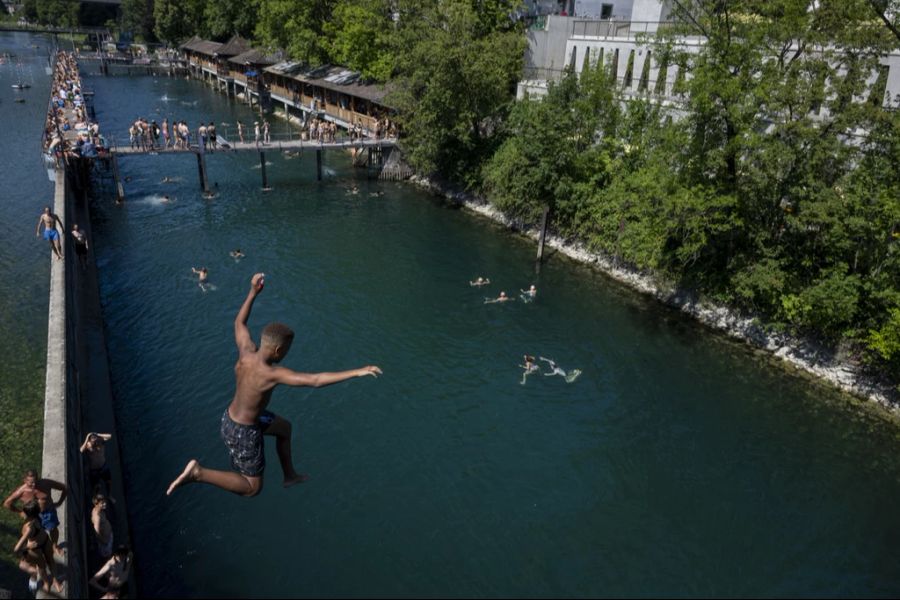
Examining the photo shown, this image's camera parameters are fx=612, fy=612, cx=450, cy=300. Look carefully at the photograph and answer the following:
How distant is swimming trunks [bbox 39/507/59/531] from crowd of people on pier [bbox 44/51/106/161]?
97.1 ft

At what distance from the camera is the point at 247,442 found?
8102 mm

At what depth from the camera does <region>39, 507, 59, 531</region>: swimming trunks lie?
423 inches

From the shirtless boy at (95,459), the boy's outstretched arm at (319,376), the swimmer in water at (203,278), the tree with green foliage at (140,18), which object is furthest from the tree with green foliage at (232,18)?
the boy's outstretched arm at (319,376)

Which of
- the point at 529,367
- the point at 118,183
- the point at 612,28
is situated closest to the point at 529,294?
the point at 529,367

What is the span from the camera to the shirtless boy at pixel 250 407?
24.9 ft

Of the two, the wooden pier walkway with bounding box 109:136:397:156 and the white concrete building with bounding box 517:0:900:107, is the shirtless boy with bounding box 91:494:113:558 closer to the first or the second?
the white concrete building with bounding box 517:0:900:107

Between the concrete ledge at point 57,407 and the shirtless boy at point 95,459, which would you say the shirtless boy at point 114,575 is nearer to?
the concrete ledge at point 57,407

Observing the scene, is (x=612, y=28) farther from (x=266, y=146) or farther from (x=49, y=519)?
(x=49, y=519)

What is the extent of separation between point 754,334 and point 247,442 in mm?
23904

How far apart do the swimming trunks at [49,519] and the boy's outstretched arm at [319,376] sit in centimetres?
654

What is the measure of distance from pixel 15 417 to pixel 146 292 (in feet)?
34.3

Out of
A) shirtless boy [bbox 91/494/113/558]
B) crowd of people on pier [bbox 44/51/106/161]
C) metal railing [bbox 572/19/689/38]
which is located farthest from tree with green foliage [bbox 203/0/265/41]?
shirtless boy [bbox 91/494/113/558]

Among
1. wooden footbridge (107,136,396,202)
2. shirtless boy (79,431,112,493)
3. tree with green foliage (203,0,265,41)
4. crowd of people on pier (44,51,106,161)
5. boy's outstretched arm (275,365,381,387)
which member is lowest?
shirtless boy (79,431,112,493)

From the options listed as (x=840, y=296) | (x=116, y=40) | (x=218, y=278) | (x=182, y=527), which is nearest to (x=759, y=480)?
(x=840, y=296)
